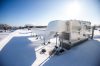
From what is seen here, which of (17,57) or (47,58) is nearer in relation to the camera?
(47,58)

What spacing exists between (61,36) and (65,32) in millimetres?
541

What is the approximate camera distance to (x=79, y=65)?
339 cm

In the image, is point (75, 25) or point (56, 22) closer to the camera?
point (56, 22)

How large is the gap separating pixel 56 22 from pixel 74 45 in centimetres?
248

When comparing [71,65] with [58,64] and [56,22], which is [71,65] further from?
[56,22]

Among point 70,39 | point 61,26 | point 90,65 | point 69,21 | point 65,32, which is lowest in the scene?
point 90,65

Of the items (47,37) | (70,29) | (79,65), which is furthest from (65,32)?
(79,65)

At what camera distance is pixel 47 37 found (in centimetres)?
620

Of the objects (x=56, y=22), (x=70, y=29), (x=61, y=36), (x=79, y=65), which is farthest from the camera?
(x=61, y=36)

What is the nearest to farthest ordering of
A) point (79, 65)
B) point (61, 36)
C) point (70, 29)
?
point (79, 65) → point (70, 29) → point (61, 36)

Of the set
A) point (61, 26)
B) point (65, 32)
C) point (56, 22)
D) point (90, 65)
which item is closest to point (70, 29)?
point (65, 32)

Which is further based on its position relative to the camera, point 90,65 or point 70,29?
point 70,29

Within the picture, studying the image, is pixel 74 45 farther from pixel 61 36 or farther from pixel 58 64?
pixel 58 64

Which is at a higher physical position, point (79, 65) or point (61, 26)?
point (61, 26)
